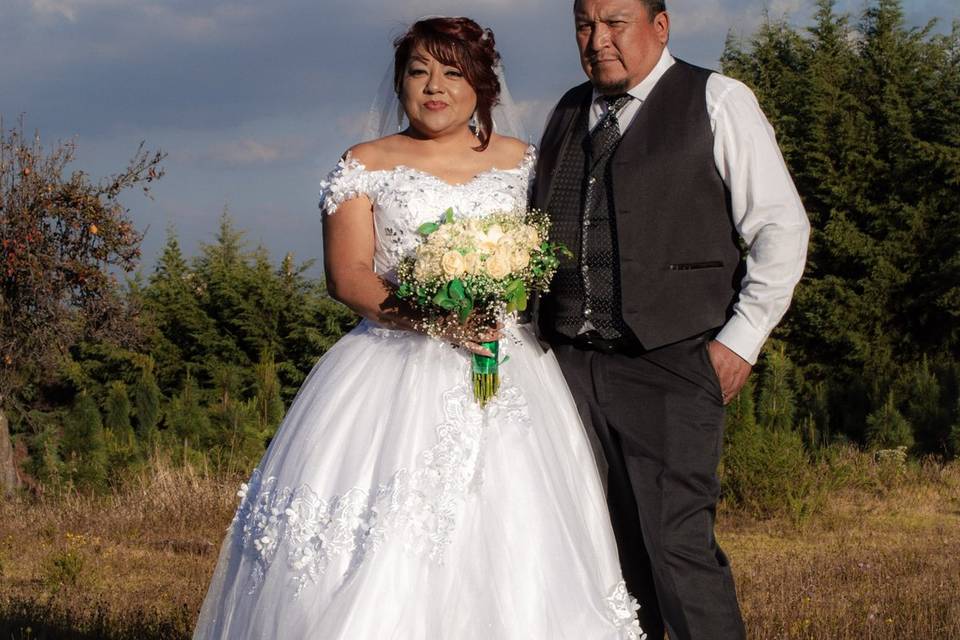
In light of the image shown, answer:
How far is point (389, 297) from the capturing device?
393 centimetres

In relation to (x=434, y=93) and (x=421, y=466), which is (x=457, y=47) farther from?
(x=421, y=466)

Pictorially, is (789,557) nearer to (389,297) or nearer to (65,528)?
(389,297)

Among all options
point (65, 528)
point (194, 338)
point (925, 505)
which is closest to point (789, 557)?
point (925, 505)

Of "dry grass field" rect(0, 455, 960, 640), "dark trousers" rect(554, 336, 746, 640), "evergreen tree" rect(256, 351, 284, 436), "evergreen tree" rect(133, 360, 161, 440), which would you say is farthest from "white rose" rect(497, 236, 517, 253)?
"evergreen tree" rect(133, 360, 161, 440)

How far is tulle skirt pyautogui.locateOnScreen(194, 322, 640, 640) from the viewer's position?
134 inches

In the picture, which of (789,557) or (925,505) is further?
(925,505)

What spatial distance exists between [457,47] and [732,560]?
424 centimetres

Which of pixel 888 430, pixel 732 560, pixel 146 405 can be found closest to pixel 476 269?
pixel 732 560

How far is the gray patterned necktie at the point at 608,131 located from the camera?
391 cm

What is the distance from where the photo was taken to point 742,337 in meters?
3.72

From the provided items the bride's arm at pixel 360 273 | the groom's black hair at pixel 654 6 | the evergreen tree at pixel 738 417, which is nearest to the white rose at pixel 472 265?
the bride's arm at pixel 360 273

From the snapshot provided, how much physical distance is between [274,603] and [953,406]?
9016 millimetres

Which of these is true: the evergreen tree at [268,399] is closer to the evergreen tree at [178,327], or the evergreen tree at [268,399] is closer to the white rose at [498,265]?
the evergreen tree at [178,327]

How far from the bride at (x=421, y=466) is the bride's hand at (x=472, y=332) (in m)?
0.01
